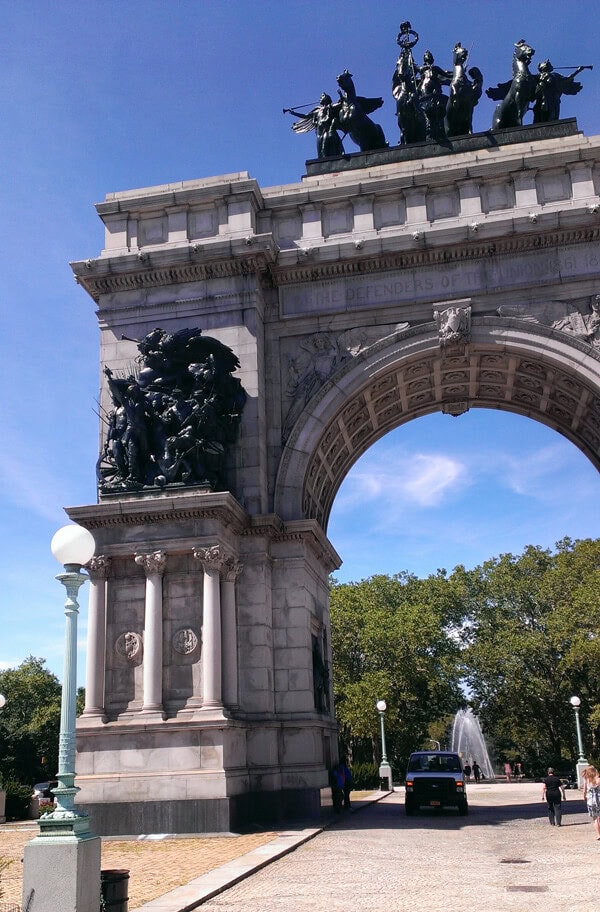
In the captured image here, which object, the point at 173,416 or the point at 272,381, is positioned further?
the point at 272,381

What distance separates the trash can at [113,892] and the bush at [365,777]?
3304 centimetres

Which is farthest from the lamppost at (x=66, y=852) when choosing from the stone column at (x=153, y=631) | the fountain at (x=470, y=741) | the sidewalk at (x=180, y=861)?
the fountain at (x=470, y=741)

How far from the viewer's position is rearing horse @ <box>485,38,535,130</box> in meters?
27.7

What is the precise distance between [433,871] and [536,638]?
40267 millimetres

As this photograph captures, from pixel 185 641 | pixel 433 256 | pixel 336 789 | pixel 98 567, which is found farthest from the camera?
pixel 433 256

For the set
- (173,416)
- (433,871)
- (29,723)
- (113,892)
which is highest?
(173,416)

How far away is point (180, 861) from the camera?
15.9 metres

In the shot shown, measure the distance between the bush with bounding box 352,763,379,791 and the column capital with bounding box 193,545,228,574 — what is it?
2348cm

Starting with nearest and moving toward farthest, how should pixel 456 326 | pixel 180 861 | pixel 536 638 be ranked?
pixel 180 861 < pixel 456 326 < pixel 536 638

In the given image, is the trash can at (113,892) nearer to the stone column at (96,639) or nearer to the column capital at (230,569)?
the stone column at (96,639)

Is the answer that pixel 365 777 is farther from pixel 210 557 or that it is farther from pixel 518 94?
pixel 518 94

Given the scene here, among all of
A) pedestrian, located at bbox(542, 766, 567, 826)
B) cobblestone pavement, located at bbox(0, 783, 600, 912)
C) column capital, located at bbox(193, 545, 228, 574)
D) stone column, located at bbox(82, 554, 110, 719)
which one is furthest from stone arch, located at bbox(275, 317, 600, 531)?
pedestrian, located at bbox(542, 766, 567, 826)

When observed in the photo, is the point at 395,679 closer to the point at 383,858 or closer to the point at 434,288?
the point at 434,288

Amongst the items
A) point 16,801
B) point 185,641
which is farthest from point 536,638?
point 185,641
